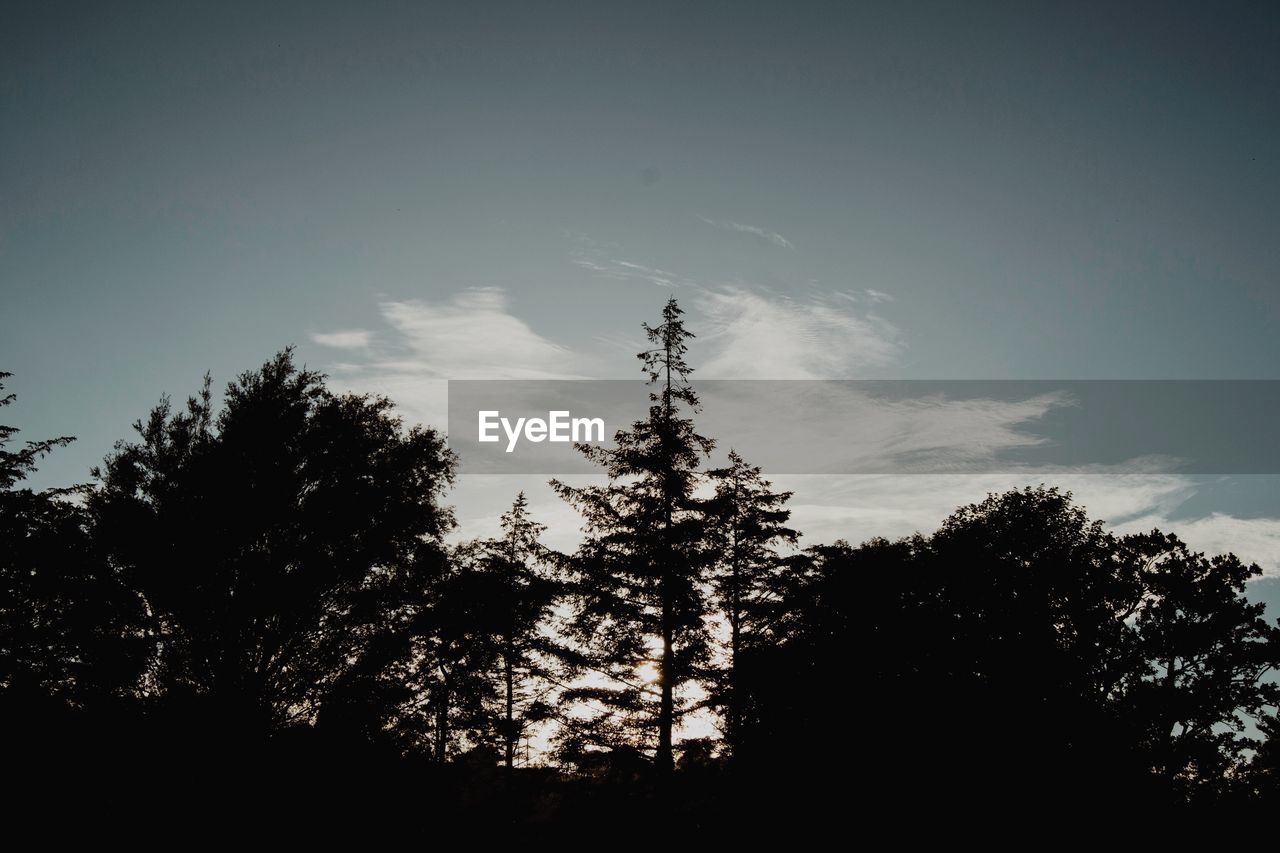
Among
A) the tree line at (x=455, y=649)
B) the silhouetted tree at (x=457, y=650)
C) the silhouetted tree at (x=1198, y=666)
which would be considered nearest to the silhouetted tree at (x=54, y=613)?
the tree line at (x=455, y=649)

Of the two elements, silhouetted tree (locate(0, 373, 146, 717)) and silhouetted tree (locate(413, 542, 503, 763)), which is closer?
silhouetted tree (locate(0, 373, 146, 717))

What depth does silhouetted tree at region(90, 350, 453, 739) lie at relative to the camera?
17.9 meters

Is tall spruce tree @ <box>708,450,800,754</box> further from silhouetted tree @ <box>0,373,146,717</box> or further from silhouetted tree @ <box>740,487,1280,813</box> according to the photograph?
silhouetted tree @ <box>0,373,146,717</box>

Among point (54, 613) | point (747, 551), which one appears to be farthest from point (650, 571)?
point (54, 613)

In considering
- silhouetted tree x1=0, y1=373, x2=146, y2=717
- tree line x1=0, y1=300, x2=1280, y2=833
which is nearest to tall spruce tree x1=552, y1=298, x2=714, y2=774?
tree line x1=0, y1=300, x2=1280, y2=833

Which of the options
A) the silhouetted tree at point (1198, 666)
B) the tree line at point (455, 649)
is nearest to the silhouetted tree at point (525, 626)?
the tree line at point (455, 649)

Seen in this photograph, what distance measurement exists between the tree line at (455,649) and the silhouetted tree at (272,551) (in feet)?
0.24

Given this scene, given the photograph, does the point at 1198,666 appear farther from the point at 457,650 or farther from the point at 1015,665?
the point at 457,650

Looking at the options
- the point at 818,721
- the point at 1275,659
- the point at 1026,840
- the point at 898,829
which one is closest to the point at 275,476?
the point at 818,721

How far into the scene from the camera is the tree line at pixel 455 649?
17.6m

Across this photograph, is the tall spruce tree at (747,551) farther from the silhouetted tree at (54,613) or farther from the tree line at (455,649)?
the silhouetted tree at (54,613)

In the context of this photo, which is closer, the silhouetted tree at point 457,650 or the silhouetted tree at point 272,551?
the silhouetted tree at point 272,551

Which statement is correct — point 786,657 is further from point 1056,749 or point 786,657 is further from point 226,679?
point 226,679

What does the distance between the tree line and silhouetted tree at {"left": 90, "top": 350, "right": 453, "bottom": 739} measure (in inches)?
2.9
